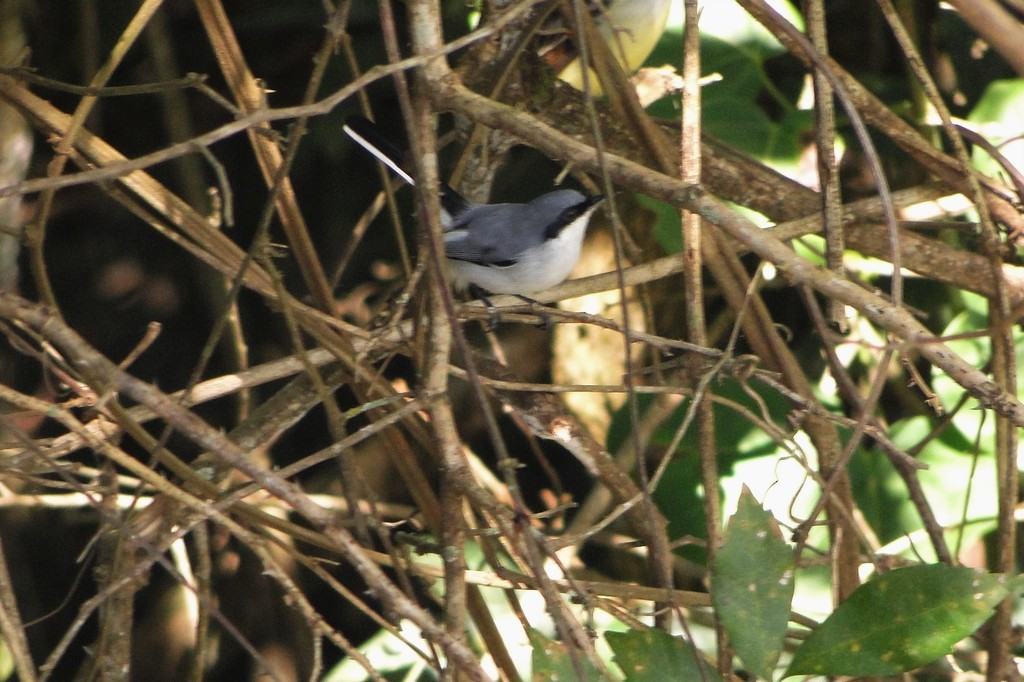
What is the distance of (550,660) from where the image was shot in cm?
114

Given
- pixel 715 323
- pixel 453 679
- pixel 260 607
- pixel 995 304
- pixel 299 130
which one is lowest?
pixel 260 607

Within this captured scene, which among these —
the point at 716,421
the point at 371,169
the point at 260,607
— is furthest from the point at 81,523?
the point at 716,421

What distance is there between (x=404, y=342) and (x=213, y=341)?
372mm

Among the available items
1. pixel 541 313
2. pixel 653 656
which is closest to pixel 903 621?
pixel 653 656

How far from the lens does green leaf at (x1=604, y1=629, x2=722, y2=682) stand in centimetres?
122

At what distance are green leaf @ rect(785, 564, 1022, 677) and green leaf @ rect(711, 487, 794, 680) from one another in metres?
0.08

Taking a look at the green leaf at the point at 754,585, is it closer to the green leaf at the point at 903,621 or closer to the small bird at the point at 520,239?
the green leaf at the point at 903,621

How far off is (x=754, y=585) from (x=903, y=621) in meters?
0.20

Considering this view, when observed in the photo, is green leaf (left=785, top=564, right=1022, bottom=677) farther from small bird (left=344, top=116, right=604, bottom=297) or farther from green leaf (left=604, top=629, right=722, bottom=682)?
small bird (left=344, top=116, right=604, bottom=297)

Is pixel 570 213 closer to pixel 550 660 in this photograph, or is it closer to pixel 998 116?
pixel 998 116

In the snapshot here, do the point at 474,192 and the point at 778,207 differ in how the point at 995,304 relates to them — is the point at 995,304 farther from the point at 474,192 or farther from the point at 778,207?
the point at 474,192

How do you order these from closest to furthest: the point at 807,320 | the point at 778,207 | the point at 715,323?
the point at 778,207 → the point at 715,323 → the point at 807,320

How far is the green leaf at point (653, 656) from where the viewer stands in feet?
3.99

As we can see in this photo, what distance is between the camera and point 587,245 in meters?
3.02
